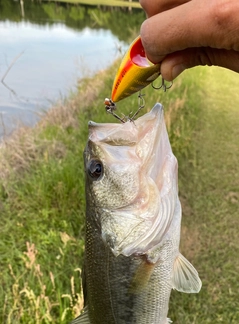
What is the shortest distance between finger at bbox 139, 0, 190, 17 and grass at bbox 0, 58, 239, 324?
181 centimetres

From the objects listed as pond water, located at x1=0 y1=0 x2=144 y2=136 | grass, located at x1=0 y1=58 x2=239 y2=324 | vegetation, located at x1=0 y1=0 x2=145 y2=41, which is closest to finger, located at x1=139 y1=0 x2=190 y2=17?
grass, located at x1=0 y1=58 x2=239 y2=324

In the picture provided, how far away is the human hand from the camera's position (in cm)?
128

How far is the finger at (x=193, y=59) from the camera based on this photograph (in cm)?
153

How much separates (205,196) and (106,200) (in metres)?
3.51

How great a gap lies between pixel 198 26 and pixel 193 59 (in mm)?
275

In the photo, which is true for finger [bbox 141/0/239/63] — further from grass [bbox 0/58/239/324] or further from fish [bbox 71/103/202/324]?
grass [bbox 0/58/239/324]

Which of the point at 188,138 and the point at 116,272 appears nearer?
the point at 116,272

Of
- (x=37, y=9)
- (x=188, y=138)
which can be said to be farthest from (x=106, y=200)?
(x=37, y=9)

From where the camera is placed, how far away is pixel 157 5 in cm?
146

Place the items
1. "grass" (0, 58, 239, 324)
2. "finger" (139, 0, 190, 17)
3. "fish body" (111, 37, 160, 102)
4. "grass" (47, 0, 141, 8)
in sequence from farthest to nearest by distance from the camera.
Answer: "grass" (47, 0, 141, 8), "grass" (0, 58, 239, 324), "fish body" (111, 37, 160, 102), "finger" (139, 0, 190, 17)

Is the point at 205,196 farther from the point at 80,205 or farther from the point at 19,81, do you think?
the point at 19,81

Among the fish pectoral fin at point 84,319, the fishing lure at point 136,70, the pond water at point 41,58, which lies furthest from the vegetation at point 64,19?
the fish pectoral fin at point 84,319

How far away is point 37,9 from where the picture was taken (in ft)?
88.0

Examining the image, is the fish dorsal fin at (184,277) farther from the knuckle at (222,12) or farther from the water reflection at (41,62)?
the water reflection at (41,62)
